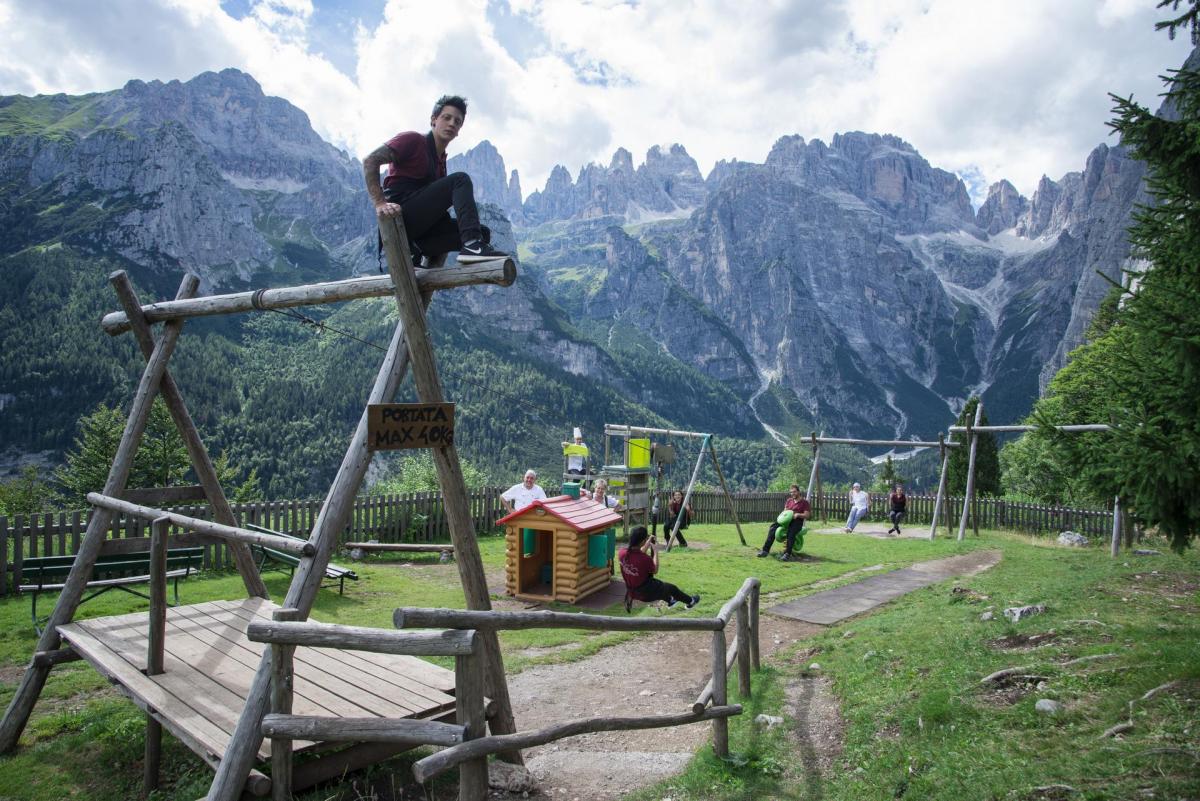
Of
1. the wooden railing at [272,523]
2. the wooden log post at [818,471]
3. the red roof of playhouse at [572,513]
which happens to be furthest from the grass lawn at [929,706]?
the wooden log post at [818,471]

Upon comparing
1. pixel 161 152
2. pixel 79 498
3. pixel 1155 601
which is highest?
pixel 161 152

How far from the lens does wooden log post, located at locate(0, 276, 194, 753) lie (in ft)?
18.4

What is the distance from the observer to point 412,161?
470 centimetres

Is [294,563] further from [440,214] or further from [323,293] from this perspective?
[440,214]

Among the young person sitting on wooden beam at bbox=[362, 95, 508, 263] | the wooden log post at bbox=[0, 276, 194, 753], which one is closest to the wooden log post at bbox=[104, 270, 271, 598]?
the wooden log post at bbox=[0, 276, 194, 753]

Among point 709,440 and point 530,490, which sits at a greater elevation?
point 709,440

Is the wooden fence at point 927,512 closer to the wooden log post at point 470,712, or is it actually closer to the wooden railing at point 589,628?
the wooden railing at point 589,628

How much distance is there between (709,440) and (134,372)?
361ft

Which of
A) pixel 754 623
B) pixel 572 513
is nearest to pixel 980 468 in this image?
pixel 572 513

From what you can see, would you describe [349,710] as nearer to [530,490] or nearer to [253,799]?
[253,799]

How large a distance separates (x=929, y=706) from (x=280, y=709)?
14.9 ft

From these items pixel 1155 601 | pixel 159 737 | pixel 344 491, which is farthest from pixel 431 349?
pixel 1155 601

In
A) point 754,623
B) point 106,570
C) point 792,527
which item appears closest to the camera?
point 754,623

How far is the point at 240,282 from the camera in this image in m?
158
